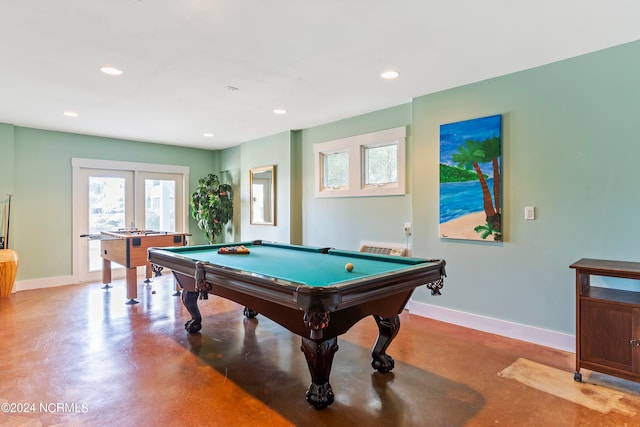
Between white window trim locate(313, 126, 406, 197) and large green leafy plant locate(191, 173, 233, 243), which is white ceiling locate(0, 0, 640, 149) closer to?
white window trim locate(313, 126, 406, 197)

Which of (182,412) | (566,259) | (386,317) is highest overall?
(566,259)

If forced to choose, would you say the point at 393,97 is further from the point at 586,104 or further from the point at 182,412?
the point at 182,412

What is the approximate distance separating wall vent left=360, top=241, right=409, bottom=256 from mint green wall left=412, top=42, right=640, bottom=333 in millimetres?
560

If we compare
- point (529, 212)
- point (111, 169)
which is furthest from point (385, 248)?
point (111, 169)

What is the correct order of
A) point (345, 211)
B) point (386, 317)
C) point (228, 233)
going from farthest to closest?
point (228, 233)
point (345, 211)
point (386, 317)

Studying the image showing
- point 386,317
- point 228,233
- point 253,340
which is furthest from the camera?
point 228,233

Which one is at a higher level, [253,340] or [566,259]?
[566,259]

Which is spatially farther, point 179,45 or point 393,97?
point 393,97

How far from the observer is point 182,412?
2035mm

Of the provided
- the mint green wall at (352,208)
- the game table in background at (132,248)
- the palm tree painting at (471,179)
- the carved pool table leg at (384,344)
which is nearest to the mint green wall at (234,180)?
the mint green wall at (352,208)

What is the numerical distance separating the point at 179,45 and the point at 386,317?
2472 millimetres

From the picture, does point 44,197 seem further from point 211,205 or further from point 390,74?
point 390,74

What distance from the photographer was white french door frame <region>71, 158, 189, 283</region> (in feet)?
18.3

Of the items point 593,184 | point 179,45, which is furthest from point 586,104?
point 179,45
